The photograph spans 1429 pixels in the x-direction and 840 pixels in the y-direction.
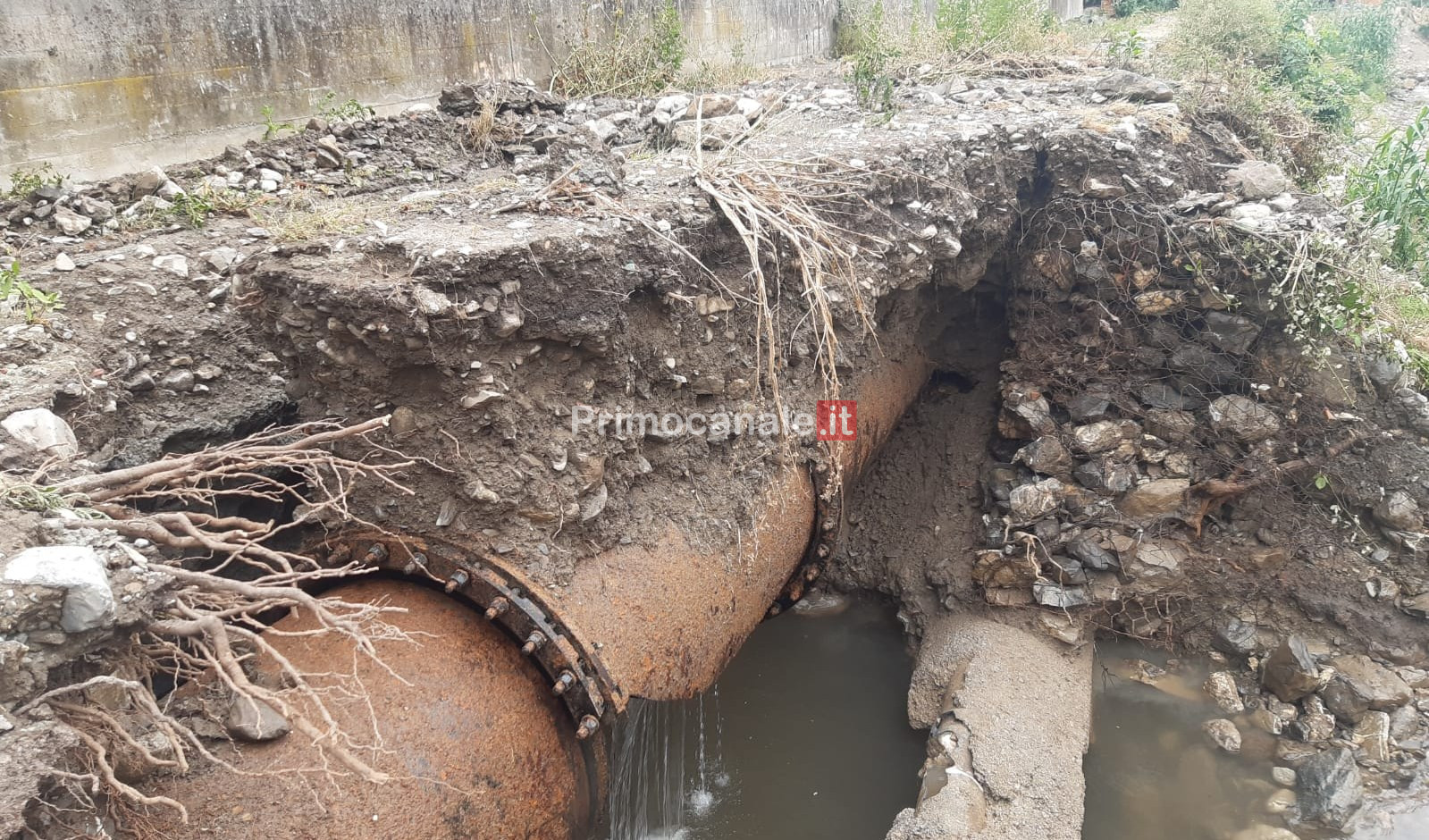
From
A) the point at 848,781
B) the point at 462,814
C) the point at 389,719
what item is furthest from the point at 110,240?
the point at 848,781

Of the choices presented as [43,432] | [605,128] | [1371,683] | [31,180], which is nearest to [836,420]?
[605,128]

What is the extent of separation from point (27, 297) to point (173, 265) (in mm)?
407

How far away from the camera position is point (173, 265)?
8.61 ft

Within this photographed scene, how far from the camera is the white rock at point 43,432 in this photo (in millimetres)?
1807

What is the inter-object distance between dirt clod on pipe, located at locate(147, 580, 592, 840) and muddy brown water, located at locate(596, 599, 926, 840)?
0.49 meters

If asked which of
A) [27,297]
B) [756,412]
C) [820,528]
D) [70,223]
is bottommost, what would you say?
[820,528]

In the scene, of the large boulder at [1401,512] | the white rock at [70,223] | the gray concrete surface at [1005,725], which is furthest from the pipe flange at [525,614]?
the large boulder at [1401,512]

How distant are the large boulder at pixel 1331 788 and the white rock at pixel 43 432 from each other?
169 inches

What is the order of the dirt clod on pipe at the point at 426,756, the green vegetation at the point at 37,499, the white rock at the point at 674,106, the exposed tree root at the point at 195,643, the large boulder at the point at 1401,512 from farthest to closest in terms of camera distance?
the white rock at the point at 674,106
the large boulder at the point at 1401,512
the dirt clod on pipe at the point at 426,756
the green vegetation at the point at 37,499
the exposed tree root at the point at 195,643

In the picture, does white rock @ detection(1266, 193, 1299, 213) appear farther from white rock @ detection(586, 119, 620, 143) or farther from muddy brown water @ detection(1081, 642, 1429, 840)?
white rock @ detection(586, 119, 620, 143)

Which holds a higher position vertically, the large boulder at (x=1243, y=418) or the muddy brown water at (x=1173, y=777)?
the large boulder at (x=1243, y=418)

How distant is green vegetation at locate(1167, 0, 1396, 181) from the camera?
476 cm

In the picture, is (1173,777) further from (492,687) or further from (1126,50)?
(1126,50)

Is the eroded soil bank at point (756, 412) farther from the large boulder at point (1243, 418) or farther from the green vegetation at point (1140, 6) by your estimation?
the green vegetation at point (1140, 6)
